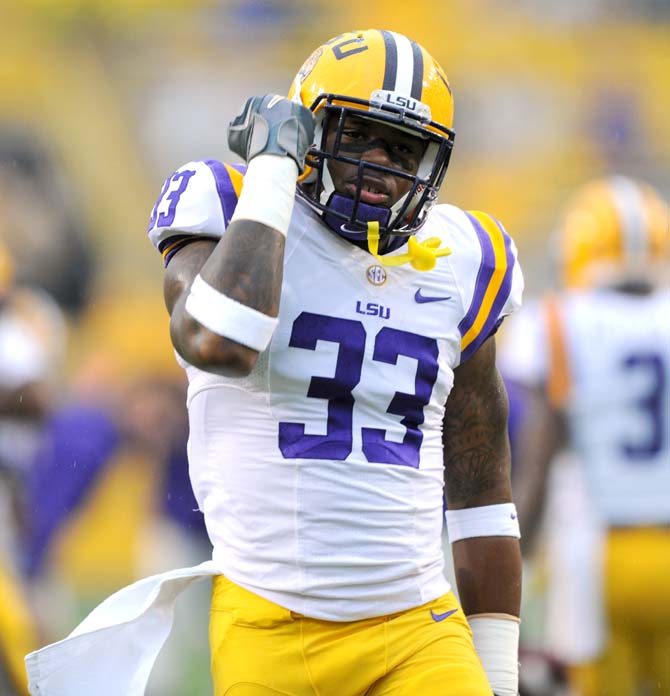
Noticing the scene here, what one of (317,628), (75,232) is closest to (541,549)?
(317,628)

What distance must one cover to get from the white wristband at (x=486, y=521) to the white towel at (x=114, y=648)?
0.52 metres

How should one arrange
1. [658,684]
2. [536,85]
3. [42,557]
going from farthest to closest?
[536,85] → [42,557] → [658,684]

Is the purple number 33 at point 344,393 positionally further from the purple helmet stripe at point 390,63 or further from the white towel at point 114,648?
the purple helmet stripe at point 390,63

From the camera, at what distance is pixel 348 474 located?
2.38 meters

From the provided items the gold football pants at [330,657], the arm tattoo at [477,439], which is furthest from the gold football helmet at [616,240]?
the gold football pants at [330,657]

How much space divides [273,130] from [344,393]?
46 centimetres

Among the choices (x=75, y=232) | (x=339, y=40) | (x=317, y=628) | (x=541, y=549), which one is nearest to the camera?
(x=317, y=628)

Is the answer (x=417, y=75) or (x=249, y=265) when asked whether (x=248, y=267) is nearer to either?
(x=249, y=265)

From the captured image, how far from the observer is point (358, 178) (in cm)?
240

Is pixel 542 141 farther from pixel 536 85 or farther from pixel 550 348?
pixel 550 348

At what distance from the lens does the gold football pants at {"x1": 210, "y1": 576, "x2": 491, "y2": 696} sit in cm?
235

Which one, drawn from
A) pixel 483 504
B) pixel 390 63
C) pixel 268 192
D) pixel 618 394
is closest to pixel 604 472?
pixel 618 394

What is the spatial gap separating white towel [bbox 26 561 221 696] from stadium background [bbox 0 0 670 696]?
7697 millimetres

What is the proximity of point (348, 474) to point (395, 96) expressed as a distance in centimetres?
67
